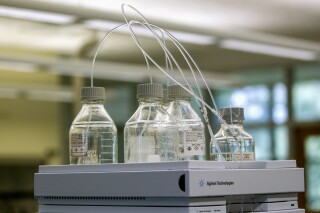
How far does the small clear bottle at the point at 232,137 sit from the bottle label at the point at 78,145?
347 millimetres

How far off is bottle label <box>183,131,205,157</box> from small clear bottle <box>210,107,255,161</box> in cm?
13

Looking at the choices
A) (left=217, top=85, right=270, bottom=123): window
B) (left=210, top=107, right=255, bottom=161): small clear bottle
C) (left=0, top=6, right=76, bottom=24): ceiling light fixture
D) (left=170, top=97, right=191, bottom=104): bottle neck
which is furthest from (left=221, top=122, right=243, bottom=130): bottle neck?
(left=217, top=85, right=270, bottom=123): window

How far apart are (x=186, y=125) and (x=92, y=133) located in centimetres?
30

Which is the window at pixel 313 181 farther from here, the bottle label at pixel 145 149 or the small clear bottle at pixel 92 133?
the bottle label at pixel 145 149

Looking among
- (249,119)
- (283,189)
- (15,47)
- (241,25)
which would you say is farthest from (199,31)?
(283,189)

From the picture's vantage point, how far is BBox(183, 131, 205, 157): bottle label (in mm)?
1650

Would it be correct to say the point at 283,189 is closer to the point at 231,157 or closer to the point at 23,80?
the point at 231,157

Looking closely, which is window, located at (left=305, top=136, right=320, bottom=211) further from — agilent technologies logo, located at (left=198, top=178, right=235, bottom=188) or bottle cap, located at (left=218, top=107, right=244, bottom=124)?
agilent technologies logo, located at (left=198, top=178, right=235, bottom=188)

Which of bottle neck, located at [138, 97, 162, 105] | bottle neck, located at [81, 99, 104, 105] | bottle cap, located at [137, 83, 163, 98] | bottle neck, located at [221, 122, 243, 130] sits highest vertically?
bottle cap, located at [137, 83, 163, 98]

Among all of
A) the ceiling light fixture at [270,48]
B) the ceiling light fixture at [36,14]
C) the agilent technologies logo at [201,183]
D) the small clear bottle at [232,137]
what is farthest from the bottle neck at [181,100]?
the ceiling light fixture at [270,48]

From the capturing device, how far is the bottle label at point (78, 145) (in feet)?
5.76

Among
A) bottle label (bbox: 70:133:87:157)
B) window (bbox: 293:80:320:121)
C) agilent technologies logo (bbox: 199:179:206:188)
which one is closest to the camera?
agilent technologies logo (bbox: 199:179:206:188)

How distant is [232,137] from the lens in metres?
1.87

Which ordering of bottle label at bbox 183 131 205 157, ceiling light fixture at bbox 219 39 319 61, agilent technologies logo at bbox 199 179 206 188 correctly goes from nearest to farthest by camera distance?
agilent technologies logo at bbox 199 179 206 188 → bottle label at bbox 183 131 205 157 → ceiling light fixture at bbox 219 39 319 61
